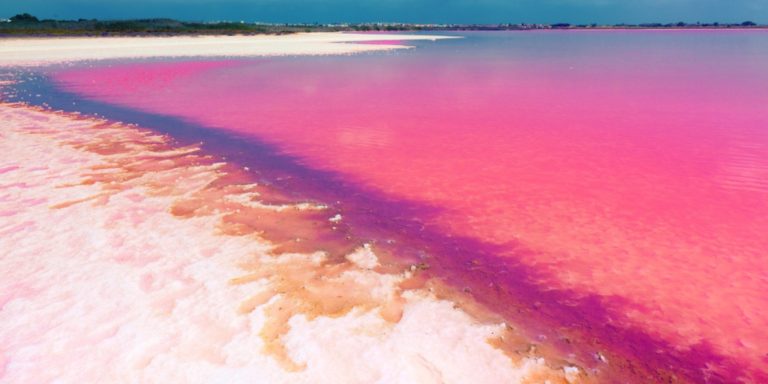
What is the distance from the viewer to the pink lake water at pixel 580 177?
13.5 feet

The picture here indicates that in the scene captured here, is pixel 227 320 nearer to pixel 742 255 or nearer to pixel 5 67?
pixel 742 255

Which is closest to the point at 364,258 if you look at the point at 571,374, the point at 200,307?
the point at 200,307

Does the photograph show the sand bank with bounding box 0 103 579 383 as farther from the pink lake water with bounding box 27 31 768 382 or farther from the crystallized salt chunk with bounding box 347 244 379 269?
the pink lake water with bounding box 27 31 768 382

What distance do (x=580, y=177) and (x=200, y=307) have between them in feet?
18.7

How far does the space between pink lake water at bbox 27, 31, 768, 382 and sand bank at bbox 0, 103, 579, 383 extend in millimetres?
886

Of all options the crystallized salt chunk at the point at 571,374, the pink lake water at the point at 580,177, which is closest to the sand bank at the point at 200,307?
the crystallized salt chunk at the point at 571,374

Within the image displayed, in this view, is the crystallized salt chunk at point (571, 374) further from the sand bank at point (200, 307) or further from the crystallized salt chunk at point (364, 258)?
the crystallized salt chunk at point (364, 258)

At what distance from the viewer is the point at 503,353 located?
3.56 metres

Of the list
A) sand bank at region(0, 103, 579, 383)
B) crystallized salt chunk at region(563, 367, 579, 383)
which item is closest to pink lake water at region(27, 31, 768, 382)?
crystallized salt chunk at region(563, 367, 579, 383)

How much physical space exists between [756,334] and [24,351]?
5394 mm

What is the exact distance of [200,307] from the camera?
4.04 meters

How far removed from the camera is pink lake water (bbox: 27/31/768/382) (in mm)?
4129

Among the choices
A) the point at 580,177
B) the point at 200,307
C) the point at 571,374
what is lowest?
the point at 571,374

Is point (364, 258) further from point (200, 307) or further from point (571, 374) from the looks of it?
point (571, 374)
